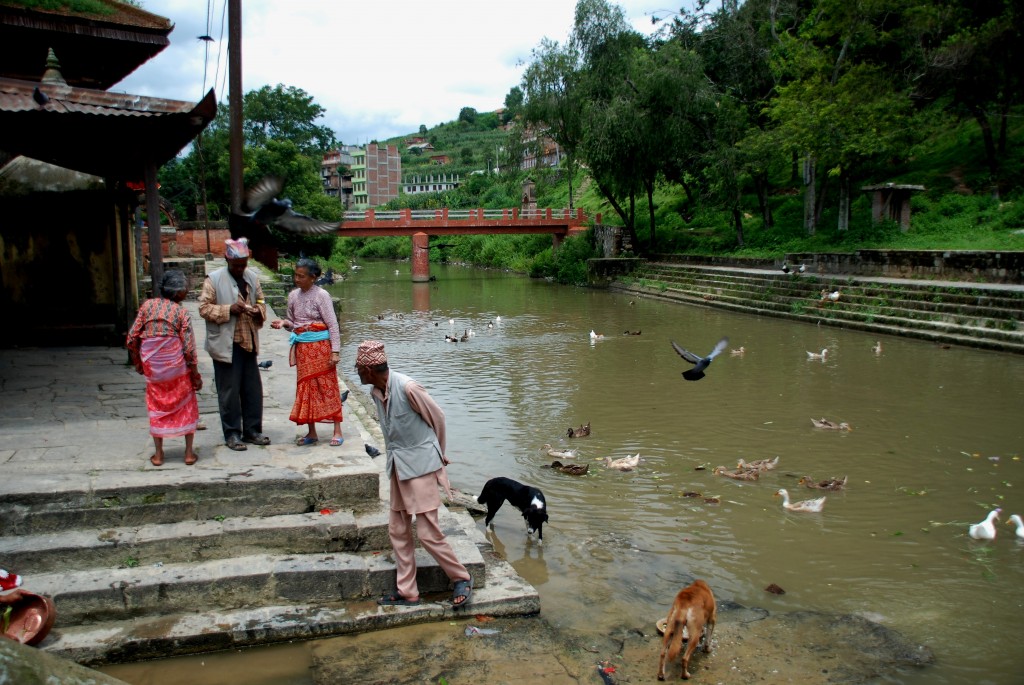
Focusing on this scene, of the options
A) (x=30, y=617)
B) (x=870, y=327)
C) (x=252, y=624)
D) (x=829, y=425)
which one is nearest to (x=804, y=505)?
(x=829, y=425)

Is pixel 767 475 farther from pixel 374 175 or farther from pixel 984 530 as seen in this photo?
pixel 374 175

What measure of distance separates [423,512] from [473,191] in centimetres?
6526

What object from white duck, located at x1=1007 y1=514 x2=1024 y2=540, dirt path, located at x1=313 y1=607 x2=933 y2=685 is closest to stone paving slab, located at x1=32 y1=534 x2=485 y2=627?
dirt path, located at x1=313 y1=607 x2=933 y2=685

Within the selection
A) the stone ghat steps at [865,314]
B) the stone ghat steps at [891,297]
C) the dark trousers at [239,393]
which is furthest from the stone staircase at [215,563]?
the stone ghat steps at [891,297]

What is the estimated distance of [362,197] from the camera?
8619cm

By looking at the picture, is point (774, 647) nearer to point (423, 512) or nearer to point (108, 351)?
point (423, 512)

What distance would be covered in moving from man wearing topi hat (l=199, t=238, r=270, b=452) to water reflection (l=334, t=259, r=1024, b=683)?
2202 millimetres

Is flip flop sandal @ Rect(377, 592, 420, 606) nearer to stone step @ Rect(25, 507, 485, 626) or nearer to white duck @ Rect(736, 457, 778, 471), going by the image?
stone step @ Rect(25, 507, 485, 626)

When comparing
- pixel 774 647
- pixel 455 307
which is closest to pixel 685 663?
pixel 774 647

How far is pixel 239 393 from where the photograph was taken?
5.50 m

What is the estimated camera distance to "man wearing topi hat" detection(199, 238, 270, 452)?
5324 mm

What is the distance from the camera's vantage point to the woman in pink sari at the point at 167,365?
4.98 m

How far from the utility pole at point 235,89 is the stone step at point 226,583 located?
6.56 m

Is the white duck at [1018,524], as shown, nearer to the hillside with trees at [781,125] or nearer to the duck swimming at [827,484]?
the duck swimming at [827,484]
